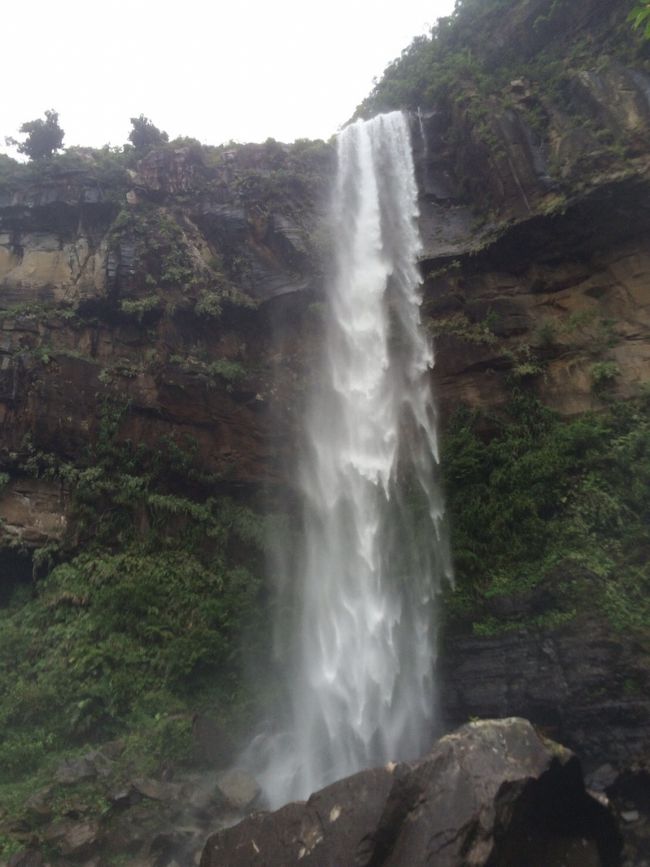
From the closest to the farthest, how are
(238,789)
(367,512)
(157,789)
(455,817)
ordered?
(455,817), (157,789), (238,789), (367,512)

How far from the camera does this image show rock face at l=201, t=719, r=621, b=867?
583cm

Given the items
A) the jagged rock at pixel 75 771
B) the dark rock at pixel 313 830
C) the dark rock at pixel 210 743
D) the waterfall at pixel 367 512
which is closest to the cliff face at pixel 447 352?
the dark rock at pixel 210 743

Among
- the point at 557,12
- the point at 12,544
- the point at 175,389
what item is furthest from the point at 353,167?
the point at 12,544

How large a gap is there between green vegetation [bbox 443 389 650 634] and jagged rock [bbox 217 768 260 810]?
432 cm

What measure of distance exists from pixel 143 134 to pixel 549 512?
17.5 metres

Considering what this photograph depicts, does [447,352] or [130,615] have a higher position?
[447,352]

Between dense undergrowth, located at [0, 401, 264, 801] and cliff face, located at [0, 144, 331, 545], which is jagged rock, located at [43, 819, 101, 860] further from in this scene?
cliff face, located at [0, 144, 331, 545]

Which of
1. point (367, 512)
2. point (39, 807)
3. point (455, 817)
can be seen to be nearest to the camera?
point (455, 817)

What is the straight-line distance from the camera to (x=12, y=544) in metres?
12.2

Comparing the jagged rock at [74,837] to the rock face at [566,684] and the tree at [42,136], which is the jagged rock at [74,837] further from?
the tree at [42,136]

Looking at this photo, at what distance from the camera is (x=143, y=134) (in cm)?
1916

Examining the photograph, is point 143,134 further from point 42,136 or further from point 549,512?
point 549,512

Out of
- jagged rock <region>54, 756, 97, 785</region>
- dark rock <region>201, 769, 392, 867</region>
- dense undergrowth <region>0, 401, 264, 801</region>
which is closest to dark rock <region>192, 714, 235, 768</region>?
dense undergrowth <region>0, 401, 264, 801</region>

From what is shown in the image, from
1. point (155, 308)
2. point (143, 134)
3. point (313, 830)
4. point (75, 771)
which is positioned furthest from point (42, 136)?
point (313, 830)
